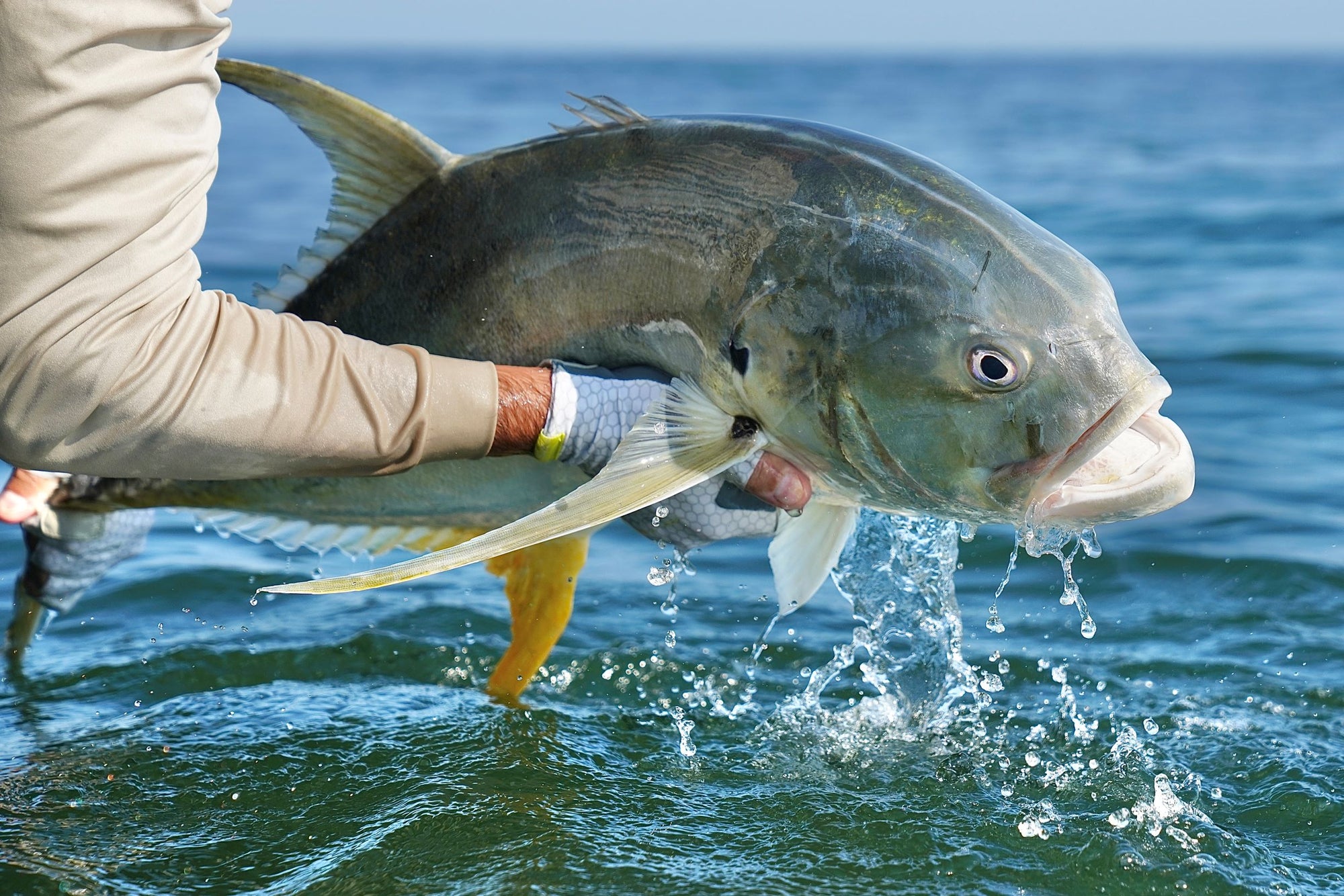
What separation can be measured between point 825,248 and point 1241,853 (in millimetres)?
1362

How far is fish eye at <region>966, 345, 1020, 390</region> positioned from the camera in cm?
223

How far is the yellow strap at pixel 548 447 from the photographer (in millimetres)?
2564

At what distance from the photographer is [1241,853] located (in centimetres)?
255

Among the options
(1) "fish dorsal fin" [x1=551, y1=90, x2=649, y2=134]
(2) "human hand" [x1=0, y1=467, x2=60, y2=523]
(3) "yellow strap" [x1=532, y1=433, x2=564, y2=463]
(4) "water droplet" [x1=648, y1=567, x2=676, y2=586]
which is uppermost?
(1) "fish dorsal fin" [x1=551, y1=90, x2=649, y2=134]

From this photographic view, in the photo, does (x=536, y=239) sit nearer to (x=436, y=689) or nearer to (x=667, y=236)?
(x=667, y=236)

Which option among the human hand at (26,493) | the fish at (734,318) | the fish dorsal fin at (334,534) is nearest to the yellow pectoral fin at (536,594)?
the fish at (734,318)

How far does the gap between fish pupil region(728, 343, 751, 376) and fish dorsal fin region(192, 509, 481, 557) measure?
851 mm

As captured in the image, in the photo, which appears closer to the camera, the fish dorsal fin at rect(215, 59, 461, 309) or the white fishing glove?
the white fishing glove

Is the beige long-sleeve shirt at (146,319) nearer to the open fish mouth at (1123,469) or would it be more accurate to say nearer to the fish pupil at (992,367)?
the fish pupil at (992,367)

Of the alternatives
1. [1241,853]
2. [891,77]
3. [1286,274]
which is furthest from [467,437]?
[891,77]

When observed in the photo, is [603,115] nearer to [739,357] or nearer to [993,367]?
[739,357]

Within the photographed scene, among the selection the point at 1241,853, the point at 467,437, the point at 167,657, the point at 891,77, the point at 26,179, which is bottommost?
the point at 167,657

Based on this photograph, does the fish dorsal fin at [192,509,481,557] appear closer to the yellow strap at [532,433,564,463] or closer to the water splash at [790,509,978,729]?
the yellow strap at [532,433,564,463]

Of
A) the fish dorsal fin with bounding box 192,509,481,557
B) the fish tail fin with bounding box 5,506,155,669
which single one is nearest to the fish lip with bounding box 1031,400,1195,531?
the fish dorsal fin with bounding box 192,509,481,557
